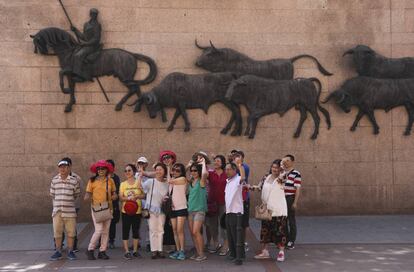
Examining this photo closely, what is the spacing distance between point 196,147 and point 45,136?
339 centimetres

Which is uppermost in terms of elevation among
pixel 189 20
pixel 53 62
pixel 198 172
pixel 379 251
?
pixel 189 20

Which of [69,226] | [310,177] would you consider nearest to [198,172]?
[69,226]

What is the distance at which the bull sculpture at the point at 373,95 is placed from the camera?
11789 millimetres

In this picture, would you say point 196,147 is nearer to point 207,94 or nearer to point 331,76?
point 207,94

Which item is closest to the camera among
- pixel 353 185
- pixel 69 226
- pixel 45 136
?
pixel 69 226

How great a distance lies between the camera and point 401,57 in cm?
1203

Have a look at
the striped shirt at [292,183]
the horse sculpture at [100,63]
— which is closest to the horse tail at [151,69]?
the horse sculpture at [100,63]

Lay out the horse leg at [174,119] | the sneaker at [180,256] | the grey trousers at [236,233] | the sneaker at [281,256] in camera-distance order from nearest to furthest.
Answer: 1. the grey trousers at [236,233]
2. the sneaker at [281,256]
3. the sneaker at [180,256]
4. the horse leg at [174,119]

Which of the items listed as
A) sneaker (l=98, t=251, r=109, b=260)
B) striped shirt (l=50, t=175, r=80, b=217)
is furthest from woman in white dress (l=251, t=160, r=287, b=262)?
striped shirt (l=50, t=175, r=80, b=217)

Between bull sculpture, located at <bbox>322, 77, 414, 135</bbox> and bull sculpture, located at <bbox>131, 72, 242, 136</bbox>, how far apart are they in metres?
2.37

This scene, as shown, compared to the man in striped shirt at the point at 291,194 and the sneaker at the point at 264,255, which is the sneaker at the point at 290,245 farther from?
the sneaker at the point at 264,255

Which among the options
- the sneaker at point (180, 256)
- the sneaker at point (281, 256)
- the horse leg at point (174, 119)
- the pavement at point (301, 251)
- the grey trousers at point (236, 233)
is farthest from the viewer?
the horse leg at point (174, 119)

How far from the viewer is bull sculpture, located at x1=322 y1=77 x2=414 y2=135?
1179cm

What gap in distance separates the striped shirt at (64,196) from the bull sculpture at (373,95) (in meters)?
6.42
